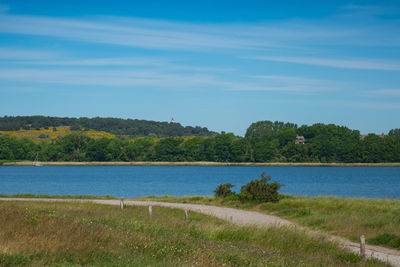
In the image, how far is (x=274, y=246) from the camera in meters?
15.5

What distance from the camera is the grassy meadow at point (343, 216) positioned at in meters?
21.1

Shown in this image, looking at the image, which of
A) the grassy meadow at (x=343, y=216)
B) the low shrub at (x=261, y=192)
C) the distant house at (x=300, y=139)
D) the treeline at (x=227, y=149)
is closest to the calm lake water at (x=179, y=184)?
the low shrub at (x=261, y=192)

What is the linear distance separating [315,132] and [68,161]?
306 feet

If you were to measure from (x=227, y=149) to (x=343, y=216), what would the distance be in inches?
5677

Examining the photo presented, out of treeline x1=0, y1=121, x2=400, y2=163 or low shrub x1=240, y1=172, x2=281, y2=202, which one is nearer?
low shrub x1=240, y1=172, x2=281, y2=202

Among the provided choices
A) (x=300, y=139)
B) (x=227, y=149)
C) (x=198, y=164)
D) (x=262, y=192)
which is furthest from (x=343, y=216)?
(x=300, y=139)

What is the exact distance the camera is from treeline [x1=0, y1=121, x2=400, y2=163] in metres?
163

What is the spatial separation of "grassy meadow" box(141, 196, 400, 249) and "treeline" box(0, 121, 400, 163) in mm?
Answer: 131909

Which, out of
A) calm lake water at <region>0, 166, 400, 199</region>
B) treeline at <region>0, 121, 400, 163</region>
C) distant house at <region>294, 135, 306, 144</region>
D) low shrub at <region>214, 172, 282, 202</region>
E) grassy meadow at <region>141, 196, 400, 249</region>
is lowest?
calm lake water at <region>0, 166, 400, 199</region>

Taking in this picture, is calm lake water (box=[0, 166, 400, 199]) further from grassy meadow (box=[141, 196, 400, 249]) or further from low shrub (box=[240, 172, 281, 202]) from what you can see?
grassy meadow (box=[141, 196, 400, 249])

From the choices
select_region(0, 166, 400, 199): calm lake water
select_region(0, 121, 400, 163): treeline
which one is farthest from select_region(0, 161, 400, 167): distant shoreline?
select_region(0, 166, 400, 199): calm lake water

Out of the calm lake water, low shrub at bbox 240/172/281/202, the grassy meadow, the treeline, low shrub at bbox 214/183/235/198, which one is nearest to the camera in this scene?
the grassy meadow

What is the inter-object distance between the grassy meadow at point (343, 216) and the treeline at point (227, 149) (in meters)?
132

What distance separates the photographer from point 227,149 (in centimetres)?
17000
